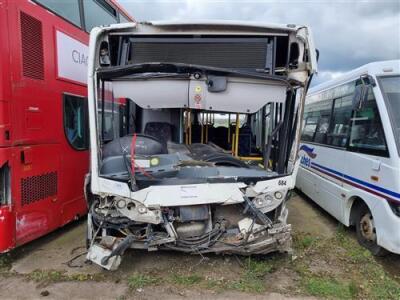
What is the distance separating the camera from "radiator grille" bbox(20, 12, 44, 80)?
15.0ft

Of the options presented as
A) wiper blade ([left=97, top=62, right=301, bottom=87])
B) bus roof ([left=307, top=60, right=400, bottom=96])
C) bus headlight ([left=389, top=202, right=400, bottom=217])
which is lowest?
bus headlight ([left=389, top=202, right=400, bottom=217])

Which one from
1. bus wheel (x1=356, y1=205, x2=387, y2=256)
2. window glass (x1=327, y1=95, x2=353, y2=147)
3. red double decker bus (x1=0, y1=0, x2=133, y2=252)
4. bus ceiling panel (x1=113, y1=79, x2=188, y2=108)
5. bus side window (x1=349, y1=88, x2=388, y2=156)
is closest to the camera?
red double decker bus (x1=0, y1=0, x2=133, y2=252)

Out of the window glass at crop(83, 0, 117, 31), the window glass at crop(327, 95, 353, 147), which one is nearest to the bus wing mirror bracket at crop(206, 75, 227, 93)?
the window glass at crop(327, 95, 353, 147)

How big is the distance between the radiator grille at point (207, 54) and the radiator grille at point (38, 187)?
2.01m

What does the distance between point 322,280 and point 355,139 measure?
2422 mm

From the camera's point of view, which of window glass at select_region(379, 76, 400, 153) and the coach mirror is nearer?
window glass at select_region(379, 76, 400, 153)

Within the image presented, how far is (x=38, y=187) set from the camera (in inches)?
191

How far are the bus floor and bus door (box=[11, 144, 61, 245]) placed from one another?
0.37 m

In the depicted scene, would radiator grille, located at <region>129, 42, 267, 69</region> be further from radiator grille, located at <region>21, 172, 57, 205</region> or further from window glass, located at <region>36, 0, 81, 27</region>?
radiator grille, located at <region>21, 172, 57, 205</region>

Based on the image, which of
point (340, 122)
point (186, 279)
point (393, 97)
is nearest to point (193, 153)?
A: point (186, 279)

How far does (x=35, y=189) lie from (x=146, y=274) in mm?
1878

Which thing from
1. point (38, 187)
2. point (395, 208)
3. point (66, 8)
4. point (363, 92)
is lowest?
point (395, 208)

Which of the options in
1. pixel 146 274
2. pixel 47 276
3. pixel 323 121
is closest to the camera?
pixel 47 276

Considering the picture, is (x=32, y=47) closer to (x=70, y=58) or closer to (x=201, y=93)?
(x=70, y=58)
